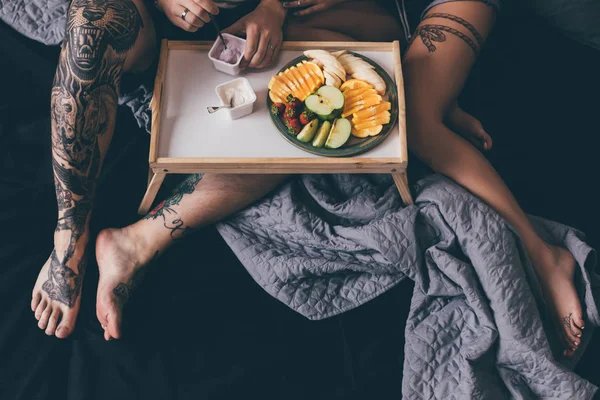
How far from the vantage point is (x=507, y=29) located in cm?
146

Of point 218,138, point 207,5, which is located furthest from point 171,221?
point 207,5

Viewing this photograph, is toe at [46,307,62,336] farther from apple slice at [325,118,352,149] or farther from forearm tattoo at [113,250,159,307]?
apple slice at [325,118,352,149]

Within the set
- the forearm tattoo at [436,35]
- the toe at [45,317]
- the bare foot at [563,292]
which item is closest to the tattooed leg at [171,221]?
the toe at [45,317]

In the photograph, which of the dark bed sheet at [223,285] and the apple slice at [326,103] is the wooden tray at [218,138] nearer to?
the apple slice at [326,103]

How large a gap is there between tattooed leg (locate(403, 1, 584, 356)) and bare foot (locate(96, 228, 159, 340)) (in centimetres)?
68

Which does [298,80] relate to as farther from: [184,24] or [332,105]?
[184,24]

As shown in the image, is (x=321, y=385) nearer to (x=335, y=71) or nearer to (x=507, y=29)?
(x=335, y=71)

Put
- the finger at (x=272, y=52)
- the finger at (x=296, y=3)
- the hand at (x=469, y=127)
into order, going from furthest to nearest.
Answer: the hand at (x=469, y=127), the finger at (x=296, y=3), the finger at (x=272, y=52)

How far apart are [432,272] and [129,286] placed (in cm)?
66

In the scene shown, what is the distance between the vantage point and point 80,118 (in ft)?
3.74

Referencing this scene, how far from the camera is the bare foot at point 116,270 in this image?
117 centimetres

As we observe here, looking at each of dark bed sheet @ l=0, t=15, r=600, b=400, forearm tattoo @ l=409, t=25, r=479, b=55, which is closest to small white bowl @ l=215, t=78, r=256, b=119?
dark bed sheet @ l=0, t=15, r=600, b=400

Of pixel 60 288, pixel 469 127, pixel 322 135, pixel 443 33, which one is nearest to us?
pixel 322 135

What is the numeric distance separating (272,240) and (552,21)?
891 millimetres
